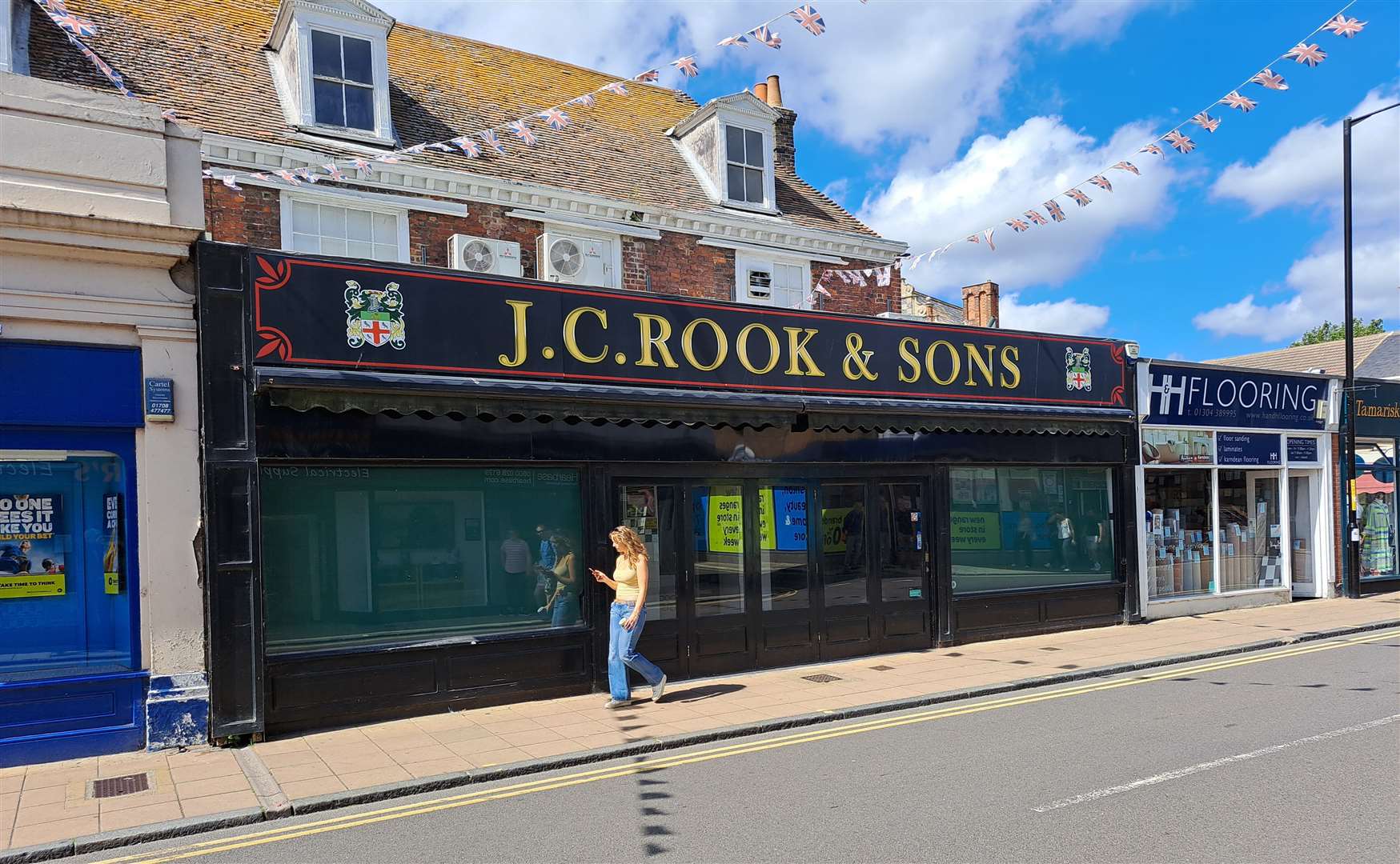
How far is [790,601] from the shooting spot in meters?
11.3

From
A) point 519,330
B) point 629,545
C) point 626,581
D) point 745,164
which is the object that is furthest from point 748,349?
point 745,164

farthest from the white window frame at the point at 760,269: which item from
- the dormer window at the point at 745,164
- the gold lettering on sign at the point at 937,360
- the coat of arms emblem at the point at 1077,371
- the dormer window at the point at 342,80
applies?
the dormer window at the point at 342,80

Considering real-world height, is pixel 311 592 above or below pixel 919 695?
above

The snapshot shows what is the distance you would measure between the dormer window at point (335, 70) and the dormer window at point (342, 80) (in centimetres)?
1

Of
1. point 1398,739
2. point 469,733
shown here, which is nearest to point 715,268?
point 469,733

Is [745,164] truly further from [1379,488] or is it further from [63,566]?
[1379,488]

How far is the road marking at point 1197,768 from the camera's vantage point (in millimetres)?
6137

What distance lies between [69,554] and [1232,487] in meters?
16.6

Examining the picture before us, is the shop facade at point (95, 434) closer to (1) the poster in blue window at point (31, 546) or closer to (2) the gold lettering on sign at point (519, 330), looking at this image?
(1) the poster in blue window at point (31, 546)

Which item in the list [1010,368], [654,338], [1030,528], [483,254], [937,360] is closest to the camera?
[654,338]

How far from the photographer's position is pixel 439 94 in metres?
15.0

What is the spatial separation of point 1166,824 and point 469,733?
17.8 feet

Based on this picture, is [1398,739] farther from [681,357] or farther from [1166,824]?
[681,357]

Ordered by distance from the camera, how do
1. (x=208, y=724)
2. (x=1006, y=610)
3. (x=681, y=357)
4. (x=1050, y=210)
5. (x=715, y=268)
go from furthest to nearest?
(x=715, y=268) → (x=1006, y=610) → (x=1050, y=210) → (x=681, y=357) → (x=208, y=724)
